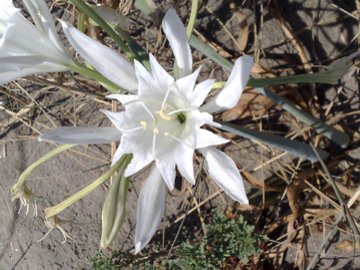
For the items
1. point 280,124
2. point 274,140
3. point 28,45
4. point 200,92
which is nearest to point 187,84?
point 200,92

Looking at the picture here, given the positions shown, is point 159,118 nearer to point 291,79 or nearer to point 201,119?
point 201,119

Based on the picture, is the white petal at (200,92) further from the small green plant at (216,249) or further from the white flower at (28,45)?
the small green plant at (216,249)

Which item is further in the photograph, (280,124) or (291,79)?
(280,124)

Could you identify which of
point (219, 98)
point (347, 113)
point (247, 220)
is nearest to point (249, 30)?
point (347, 113)

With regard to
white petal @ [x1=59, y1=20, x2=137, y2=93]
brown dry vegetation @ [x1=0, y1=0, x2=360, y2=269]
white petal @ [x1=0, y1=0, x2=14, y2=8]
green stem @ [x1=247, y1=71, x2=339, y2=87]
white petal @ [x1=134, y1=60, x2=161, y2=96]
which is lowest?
brown dry vegetation @ [x1=0, y1=0, x2=360, y2=269]

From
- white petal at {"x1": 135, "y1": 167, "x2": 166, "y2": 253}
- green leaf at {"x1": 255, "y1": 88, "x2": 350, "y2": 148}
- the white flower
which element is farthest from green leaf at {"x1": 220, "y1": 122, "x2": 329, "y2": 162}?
the white flower

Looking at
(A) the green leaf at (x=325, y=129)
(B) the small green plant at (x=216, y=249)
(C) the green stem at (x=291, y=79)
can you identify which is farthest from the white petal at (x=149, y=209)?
(B) the small green plant at (x=216, y=249)

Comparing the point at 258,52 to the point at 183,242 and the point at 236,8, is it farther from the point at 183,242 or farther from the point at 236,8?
the point at 183,242

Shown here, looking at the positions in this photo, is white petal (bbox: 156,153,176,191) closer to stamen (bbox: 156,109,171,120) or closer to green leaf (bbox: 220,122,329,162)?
stamen (bbox: 156,109,171,120)
